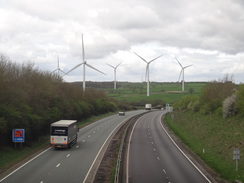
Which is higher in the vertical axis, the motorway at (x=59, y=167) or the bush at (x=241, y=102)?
the bush at (x=241, y=102)

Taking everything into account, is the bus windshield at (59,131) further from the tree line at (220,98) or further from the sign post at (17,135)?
the tree line at (220,98)

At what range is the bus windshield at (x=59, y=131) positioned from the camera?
3716 centimetres

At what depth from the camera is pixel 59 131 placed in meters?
37.3

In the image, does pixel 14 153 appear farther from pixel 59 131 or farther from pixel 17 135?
pixel 59 131

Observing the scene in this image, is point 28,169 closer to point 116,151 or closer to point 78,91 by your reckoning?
point 116,151

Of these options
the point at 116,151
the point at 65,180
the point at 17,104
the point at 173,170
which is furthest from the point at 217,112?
the point at 65,180

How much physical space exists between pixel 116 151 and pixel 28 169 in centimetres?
1258

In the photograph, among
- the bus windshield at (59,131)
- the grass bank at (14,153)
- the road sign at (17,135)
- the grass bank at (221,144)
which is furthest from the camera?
the bus windshield at (59,131)

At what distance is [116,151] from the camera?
123 ft

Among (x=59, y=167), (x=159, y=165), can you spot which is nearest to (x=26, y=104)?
(x=59, y=167)

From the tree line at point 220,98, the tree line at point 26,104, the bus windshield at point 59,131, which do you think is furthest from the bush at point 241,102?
the tree line at point 26,104

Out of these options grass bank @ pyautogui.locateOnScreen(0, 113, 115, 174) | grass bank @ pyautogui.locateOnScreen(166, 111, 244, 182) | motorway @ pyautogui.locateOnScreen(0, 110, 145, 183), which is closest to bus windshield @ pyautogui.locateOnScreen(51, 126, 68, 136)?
motorway @ pyautogui.locateOnScreen(0, 110, 145, 183)

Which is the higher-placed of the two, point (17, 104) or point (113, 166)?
point (17, 104)

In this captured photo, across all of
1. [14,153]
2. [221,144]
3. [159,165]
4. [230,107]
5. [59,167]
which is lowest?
[159,165]
